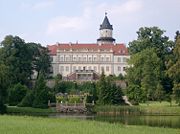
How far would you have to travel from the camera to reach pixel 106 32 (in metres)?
116

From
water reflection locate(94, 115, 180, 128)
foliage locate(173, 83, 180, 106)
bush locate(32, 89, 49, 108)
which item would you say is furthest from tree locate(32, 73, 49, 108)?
water reflection locate(94, 115, 180, 128)

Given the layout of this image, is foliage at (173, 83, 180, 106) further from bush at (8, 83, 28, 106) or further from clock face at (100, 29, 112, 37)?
clock face at (100, 29, 112, 37)

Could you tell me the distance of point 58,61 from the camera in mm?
104000

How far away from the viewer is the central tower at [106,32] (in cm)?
11456

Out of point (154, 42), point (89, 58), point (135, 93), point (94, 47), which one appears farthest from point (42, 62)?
point (135, 93)

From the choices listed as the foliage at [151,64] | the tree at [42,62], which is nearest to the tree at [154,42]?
the foliage at [151,64]

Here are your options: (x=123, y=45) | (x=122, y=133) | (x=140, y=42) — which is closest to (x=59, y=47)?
(x=123, y=45)

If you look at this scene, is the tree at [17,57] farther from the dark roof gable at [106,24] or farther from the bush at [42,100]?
the dark roof gable at [106,24]

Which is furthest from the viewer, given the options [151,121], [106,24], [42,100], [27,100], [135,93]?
[106,24]

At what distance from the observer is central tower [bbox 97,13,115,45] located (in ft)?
376

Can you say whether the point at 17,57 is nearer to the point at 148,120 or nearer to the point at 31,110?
the point at 31,110

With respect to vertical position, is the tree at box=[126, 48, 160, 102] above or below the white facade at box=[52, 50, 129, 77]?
below

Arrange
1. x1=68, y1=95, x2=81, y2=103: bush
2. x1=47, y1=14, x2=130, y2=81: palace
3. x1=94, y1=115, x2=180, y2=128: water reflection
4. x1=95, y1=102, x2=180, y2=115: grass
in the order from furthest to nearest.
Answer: x1=47, y1=14, x2=130, y2=81: palace < x1=68, y1=95, x2=81, y2=103: bush < x1=95, y1=102, x2=180, y2=115: grass < x1=94, y1=115, x2=180, y2=128: water reflection

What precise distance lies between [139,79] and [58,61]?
45.5m
